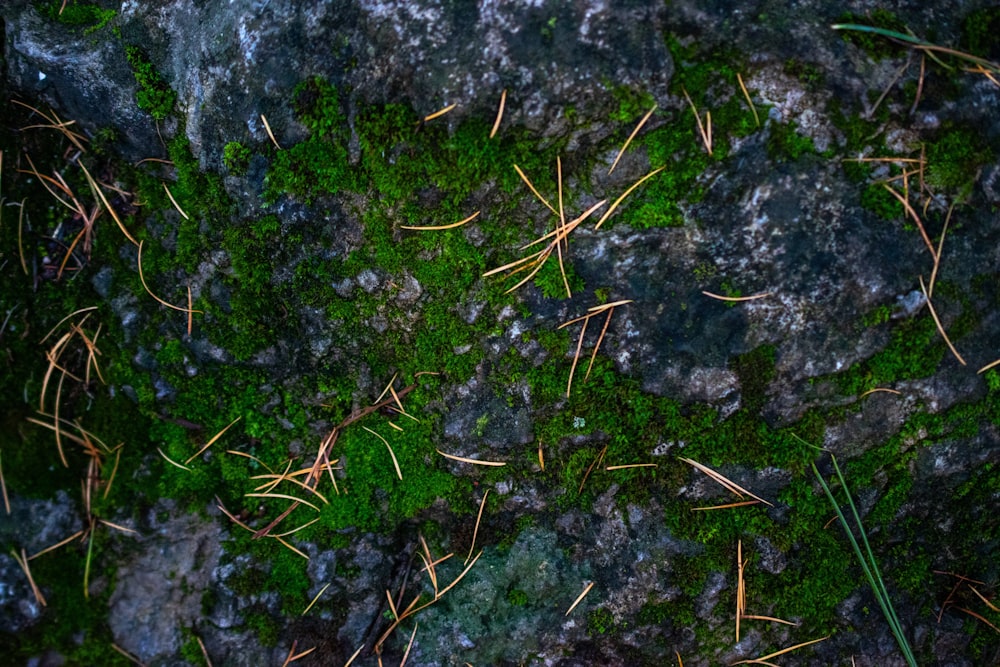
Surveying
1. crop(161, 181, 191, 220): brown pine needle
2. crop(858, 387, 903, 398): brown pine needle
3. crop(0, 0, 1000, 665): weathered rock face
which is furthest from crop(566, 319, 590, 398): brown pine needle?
crop(161, 181, 191, 220): brown pine needle

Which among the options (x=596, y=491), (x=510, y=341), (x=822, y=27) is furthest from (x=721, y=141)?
(x=596, y=491)

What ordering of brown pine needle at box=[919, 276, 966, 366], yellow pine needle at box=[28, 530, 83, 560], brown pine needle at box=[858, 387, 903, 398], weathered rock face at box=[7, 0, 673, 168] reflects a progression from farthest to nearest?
yellow pine needle at box=[28, 530, 83, 560]
brown pine needle at box=[858, 387, 903, 398]
brown pine needle at box=[919, 276, 966, 366]
weathered rock face at box=[7, 0, 673, 168]

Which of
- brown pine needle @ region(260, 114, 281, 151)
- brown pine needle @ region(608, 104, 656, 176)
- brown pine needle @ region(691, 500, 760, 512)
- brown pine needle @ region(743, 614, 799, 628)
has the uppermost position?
brown pine needle @ region(260, 114, 281, 151)

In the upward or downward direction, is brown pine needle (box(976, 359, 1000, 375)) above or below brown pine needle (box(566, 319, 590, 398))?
below

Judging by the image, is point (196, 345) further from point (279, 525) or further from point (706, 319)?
point (706, 319)

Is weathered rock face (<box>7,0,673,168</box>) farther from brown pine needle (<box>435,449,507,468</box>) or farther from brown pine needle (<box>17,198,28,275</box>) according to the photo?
brown pine needle (<box>435,449,507,468</box>)

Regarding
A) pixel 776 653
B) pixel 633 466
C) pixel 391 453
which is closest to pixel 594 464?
pixel 633 466
